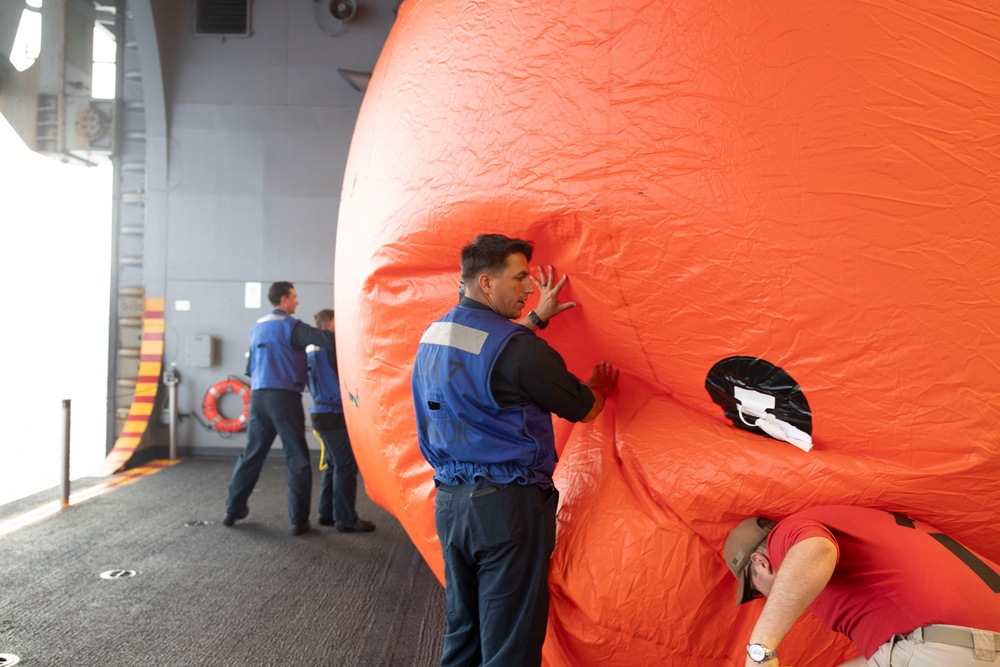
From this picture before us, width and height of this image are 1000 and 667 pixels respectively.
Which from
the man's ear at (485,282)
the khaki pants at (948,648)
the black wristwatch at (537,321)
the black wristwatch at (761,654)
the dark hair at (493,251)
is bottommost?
the black wristwatch at (761,654)

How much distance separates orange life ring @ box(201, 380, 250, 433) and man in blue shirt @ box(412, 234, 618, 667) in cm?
540

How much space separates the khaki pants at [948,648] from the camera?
1.28 m

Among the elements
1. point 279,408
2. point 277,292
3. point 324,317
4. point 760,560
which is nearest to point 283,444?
point 279,408

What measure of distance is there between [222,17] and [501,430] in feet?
21.3

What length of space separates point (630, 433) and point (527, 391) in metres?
0.31

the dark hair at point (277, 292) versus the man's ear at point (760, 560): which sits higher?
the dark hair at point (277, 292)

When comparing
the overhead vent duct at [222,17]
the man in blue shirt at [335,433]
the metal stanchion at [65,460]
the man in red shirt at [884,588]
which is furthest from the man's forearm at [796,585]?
the overhead vent duct at [222,17]

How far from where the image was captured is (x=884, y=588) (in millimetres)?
1398

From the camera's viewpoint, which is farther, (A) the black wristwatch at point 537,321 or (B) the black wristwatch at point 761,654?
(A) the black wristwatch at point 537,321

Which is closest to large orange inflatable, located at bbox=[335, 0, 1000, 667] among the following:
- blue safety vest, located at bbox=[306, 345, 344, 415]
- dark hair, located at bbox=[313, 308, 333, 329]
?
blue safety vest, located at bbox=[306, 345, 344, 415]

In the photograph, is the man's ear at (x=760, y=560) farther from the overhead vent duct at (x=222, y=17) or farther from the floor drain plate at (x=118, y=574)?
the overhead vent duct at (x=222, y=17)

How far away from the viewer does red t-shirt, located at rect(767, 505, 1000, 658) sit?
132cm

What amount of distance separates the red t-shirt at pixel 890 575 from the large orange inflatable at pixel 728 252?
0.08m

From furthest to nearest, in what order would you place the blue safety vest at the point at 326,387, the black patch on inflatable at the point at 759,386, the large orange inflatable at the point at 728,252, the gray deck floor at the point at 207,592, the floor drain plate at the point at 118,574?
the blue safety vest at the point at 326,387 < the floor drain plate at the point at 118,574 < the gray deck floor at the point at 207,592 < the black patch on inflatable at the point at 759,386 < the large orange inflatable at the point at 728,252
